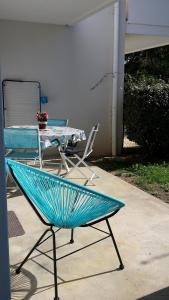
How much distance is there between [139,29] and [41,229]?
559cm

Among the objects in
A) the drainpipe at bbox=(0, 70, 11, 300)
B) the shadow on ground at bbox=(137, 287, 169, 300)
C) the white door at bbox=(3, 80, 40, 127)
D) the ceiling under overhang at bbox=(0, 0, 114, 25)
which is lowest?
the shadow on ground at bbox=(137, 287, 169, 300)

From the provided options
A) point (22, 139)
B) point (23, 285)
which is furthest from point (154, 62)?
point (23, 285)

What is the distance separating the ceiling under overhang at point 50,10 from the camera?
5.57 m

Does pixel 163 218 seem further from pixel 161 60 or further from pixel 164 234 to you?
pixel 161 60

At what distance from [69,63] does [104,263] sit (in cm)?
522

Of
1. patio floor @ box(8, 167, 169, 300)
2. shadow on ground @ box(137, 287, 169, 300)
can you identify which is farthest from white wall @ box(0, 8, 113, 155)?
shadow on ground @ box(137, 287, 169, 300)

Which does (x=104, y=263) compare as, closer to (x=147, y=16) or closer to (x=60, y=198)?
(x=60, y=198)

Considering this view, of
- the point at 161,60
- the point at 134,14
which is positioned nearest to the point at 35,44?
the point at 134,14

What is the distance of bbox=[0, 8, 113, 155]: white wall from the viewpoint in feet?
22.5

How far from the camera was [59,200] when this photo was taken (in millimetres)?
2617

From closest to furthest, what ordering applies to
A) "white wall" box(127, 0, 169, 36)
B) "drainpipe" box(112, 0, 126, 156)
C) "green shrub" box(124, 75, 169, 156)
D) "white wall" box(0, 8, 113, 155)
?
"white wall" box(0, 8, 113, 155)
"green shrub" box(124, 75, 169, 156)
"drainpipe" box(112, 0, 126, 156)
"white wall" box(127, 0, 169, 36)

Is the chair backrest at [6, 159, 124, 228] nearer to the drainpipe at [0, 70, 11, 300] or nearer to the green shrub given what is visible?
the drainpipe at [0, 70, 11, 300]

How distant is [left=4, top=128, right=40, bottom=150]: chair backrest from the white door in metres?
2.22

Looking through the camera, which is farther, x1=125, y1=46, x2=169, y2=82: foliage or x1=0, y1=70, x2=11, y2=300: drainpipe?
x1=125, y1=46, x2=169, y2=82: foliage
